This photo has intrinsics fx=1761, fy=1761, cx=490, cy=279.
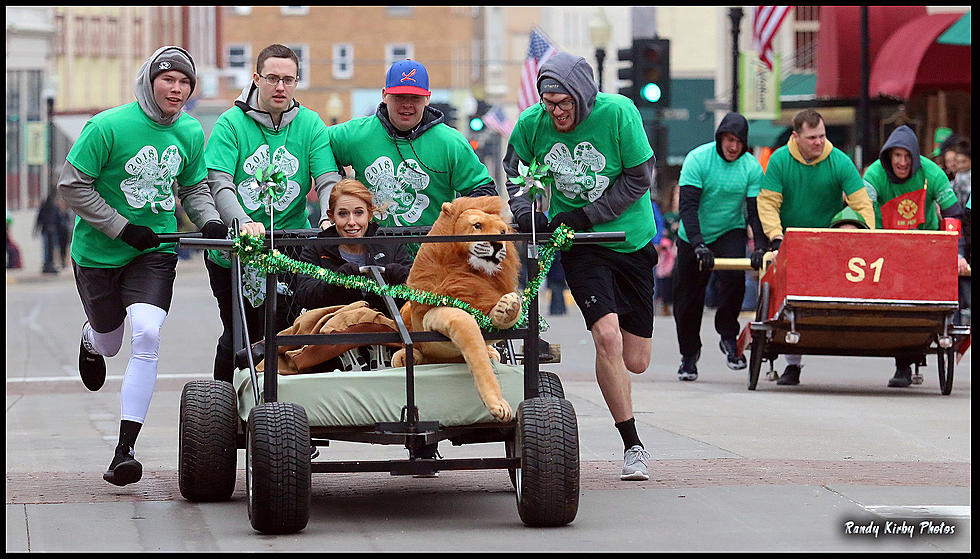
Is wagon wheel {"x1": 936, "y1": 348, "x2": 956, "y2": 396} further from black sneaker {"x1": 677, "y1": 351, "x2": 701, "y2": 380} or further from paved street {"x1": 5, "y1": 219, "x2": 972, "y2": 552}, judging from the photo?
black sneaker {"x1": 677, "y1": 351, "x2": 701, "y2": 380}

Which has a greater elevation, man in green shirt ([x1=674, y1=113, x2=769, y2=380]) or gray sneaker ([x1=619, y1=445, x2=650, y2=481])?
man in green shirt ([x1=674, y1=113, x2=769, y2=380])

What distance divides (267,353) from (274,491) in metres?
0.58

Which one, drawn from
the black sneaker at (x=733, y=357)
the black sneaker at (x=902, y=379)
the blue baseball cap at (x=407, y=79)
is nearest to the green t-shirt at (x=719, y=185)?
the black sneaker at (x=733, y=357)

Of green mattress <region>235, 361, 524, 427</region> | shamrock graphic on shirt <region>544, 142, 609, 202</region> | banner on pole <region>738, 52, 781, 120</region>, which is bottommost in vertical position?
green mattress <region>235, 361, 524, 427</region>

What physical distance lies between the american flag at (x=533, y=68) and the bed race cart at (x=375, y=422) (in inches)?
741

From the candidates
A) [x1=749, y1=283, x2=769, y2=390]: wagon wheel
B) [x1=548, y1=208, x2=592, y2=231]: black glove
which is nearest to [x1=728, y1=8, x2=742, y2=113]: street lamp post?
[x1=749, y1=283, x2=769, y2=390]: wagon wheel

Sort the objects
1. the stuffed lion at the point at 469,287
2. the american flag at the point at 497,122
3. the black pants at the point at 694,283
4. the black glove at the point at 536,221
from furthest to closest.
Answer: the american flag at the point at 497,122, the black pants at the point at 694,283, the black glove at the point at 536,221, the stuffed lion at the point at 469,287

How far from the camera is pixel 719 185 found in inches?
500

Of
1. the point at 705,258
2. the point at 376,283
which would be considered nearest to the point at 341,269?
the point at 376,283

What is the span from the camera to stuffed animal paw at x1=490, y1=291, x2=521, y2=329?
657 centimetres

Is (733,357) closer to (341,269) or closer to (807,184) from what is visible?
(807,184)

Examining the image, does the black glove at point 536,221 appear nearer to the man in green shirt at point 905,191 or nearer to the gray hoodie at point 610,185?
the gray hoodie at point 610,185

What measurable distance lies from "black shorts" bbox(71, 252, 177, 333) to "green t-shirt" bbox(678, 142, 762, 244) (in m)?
5.68

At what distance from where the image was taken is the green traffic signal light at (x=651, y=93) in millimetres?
19656
